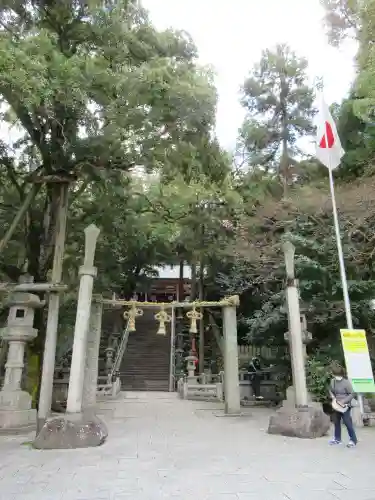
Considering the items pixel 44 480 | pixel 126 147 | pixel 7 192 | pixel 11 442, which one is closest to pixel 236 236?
pixel 126 147

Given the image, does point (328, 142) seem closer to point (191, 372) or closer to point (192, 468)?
point (192, 468)

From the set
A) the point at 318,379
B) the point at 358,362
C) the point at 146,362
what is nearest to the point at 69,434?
the point at 358,362

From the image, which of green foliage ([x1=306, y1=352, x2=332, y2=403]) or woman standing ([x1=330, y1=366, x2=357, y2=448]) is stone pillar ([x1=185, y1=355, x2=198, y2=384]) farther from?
woman standing ([x1=330, y1=366, x2=357, y2=448])

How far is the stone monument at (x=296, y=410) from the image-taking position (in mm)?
7168

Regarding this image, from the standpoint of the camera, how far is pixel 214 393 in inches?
543

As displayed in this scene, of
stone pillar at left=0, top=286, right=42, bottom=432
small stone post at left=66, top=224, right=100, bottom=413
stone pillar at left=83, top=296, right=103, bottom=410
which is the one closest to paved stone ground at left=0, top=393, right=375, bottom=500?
stone pillar at left=0, top=286, right=42, bottom=432

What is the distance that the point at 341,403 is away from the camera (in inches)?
242

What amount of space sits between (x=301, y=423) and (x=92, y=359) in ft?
16.9

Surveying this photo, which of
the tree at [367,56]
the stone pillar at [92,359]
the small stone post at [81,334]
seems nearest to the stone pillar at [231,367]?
the stone pillar at [92,359]

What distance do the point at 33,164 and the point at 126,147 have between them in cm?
419

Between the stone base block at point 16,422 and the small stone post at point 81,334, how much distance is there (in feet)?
6.03

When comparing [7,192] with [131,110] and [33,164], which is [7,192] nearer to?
[33,164]

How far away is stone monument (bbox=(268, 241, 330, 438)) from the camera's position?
23.5 ft

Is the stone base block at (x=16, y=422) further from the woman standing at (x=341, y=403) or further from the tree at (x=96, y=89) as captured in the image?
the woman standing at (x=341, y=403)
